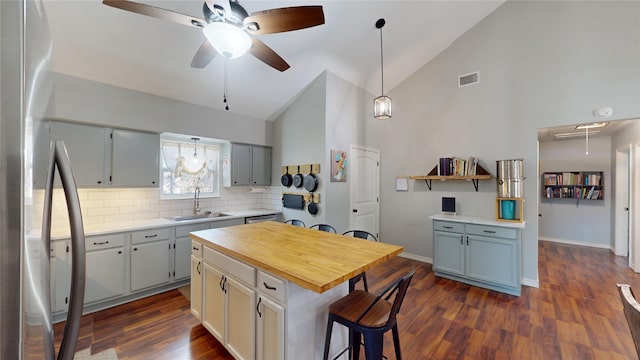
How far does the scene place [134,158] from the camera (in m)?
3.24

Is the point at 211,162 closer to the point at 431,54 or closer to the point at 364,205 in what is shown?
the point at 364,205

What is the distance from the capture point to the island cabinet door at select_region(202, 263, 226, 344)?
80.1 inches

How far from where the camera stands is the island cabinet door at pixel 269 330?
58.4 inches

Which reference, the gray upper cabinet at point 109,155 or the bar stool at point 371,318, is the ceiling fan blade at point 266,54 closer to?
the bar stool at point 371,318

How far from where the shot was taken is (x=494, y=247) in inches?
129

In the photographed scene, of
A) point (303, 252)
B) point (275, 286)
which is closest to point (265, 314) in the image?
point (275, 286)

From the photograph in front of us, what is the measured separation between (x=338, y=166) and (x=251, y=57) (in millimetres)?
2018

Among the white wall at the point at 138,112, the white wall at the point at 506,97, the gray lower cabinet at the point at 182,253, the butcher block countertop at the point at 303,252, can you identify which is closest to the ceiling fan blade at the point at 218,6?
the butcher block countertop at the point at 303,252

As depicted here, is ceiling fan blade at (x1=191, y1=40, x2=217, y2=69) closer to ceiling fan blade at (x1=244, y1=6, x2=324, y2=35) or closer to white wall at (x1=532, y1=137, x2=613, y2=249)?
ceiling fan blade at (x1=244, y1=6, x2=324, y2=35)

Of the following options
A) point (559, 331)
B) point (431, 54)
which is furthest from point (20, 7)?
point (431, 54)

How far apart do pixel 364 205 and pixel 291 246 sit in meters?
2.87

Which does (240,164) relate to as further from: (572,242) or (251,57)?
(572,242)

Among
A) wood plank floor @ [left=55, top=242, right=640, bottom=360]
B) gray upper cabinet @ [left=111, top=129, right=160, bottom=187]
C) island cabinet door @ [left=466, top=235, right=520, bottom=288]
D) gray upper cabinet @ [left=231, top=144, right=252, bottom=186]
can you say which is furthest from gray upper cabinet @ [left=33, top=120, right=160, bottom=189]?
island cabinet door @ [left=466, top=235, right=520, bottom=288]

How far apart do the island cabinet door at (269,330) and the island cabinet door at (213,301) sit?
51 centimetres
